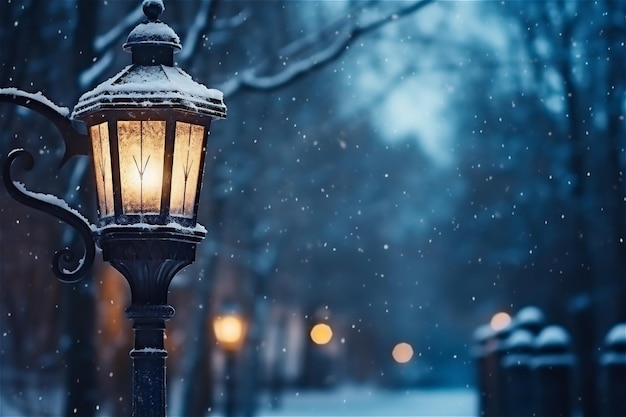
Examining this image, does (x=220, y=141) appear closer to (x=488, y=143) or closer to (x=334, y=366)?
(x=488, y=143)

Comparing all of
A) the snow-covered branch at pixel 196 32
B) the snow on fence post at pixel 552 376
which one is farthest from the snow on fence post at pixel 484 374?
the snow-covered branch at pixel 196 32

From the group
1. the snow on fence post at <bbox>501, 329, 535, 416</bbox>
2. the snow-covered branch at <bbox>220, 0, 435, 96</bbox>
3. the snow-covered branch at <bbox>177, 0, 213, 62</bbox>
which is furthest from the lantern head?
the snow on fence post at <bbox>501, 329, 535, 416</bbox>

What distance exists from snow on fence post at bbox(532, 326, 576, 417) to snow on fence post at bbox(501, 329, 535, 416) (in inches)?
11.6

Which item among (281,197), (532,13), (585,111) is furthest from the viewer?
(281,197)

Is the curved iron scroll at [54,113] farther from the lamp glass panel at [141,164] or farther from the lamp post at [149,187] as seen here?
the lamp glass panel at [141,164]

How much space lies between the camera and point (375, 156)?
50312 mm

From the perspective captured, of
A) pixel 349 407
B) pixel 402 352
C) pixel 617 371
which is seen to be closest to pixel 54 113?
pixel 617 371

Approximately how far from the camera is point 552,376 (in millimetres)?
19156

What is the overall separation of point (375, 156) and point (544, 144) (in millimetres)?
18047

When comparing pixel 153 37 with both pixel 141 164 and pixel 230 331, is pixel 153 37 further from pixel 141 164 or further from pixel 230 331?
pixel 230 331

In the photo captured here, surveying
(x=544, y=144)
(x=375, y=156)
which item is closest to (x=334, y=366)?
(x=375, y=156)

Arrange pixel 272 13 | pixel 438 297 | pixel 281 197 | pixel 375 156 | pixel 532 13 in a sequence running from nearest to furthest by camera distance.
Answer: pixel 272 13 < pixel 532 13 < pixel 281 197 < pixel 375 156 < pixel 438 297

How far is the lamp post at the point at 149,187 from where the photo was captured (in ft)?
23.0

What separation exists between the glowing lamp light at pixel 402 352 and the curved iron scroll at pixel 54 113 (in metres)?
87.4
